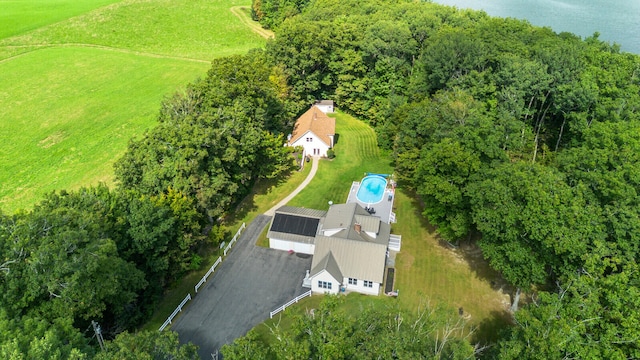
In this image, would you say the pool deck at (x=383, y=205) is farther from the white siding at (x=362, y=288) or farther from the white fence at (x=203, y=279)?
the white fence at (x=203, y=279)

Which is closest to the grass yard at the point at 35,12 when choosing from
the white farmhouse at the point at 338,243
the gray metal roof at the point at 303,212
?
the gray metal roof at the point at 303,212

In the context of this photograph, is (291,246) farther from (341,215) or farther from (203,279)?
(203,279)

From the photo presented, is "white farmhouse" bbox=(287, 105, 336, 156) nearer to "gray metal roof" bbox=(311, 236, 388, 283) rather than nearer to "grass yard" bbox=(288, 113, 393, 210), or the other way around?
"grass yard" bbox=(288, 113, 393, 210)

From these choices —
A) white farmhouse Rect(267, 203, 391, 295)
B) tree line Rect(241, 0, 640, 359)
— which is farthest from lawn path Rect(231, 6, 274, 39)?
white farmhouse Rect(267, 203, 391, 295)

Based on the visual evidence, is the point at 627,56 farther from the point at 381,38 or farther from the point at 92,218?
the point at 92,218

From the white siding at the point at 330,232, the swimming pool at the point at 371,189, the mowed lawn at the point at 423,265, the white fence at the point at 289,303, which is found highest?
the white siding at the point at 330,232

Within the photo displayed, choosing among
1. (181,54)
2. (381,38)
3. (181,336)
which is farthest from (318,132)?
(181,54)
